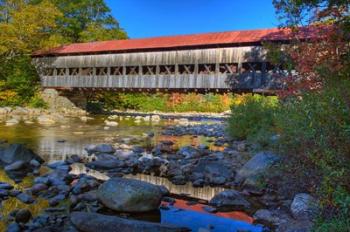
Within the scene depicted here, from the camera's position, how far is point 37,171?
7.68m

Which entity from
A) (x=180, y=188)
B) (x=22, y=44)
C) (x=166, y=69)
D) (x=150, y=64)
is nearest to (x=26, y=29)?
(x=22, y=44)

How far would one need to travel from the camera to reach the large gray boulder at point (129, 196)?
5.34 metres

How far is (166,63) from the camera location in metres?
21.7

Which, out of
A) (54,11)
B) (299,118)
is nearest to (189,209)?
(299,118)

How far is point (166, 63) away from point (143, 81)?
6.95 ft

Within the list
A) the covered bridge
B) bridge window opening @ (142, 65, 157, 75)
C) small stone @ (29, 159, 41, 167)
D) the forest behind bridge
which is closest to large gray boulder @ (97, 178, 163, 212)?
the forest behind bridge

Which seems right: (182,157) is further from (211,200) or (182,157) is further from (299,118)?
(299,118)

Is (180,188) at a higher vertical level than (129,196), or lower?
lower

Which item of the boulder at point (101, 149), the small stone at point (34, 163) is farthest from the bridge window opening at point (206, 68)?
the small stone at point (34, 163)

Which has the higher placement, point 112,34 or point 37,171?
point 112,34

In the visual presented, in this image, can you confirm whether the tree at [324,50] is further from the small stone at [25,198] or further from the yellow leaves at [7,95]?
the yellow leaves at [7,95]

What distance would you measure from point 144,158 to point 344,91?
5.76 metres

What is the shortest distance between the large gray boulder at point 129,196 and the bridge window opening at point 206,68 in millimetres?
15552

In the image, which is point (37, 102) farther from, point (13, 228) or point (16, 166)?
point (13, 228)
